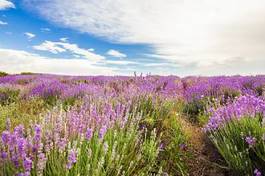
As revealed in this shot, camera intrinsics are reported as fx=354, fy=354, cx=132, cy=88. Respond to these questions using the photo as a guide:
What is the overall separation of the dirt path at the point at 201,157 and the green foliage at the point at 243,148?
224mm

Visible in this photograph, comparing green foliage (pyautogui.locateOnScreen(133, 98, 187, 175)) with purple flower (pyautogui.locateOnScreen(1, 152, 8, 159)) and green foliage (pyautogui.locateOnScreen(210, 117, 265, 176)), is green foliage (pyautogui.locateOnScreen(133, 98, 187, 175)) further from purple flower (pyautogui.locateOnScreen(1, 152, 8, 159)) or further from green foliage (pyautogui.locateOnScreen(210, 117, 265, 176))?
purple flower (pyautogui.locateOnScreen(1, 152, 8, 159))

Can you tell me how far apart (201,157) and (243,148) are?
66 cm

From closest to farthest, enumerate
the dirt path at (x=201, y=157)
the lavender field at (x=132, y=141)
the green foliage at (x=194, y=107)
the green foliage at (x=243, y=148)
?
the lavender field at (x=132, y=141) → the green foliage at (x=243, y=148) → the dirt path at (x=201, y=157) → the green foliage at (x=194, y=107)

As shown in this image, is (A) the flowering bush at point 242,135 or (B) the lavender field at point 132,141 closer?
(B) the lavender field at point 132,141

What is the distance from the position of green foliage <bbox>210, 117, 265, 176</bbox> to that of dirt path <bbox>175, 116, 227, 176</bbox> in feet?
0.74

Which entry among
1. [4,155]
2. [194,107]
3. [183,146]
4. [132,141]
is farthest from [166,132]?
[4,155]

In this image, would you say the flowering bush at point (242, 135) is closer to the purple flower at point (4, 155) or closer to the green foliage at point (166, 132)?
the green foliage at point (166, 132)

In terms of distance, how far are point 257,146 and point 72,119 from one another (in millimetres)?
1715

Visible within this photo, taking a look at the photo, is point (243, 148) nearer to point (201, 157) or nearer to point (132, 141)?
point (201, 157)

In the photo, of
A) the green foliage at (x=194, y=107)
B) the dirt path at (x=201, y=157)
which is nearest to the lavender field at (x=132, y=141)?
the dirt path at (x=201, y=157)

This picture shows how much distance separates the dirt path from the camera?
367 centimetres

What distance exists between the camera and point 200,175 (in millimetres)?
3615

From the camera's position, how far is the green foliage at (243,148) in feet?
10.4

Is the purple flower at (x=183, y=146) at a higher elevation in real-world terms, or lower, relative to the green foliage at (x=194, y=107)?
lower
